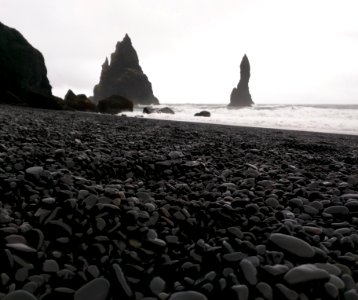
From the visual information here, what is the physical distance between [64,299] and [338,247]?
1877 millimetres

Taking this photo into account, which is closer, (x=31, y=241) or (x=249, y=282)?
(x=249, y=282)

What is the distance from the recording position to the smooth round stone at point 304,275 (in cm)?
166

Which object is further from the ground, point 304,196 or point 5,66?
point 5,66

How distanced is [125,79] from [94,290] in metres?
86.4

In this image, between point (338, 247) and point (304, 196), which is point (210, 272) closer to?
point (338, 247)

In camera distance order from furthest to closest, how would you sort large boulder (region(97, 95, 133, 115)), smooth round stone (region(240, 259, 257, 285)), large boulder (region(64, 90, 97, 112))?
large boulder (region(97, 95, 133, 115))
large boulder (region(64, 90, 97, 112))
smooth round stone (region(240, 259, 257, 285))

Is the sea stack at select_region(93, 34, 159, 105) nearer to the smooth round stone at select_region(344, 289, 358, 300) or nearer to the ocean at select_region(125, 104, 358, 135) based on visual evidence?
the ocean at select_region(125, 104, 358, 135)

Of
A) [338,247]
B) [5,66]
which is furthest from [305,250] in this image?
[5,66]

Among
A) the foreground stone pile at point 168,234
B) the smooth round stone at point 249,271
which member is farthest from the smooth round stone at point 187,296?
→ the smooth round stone at point 249,271

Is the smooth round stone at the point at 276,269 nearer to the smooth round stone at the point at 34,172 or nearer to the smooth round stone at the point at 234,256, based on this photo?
the smooth round stone at the point at 234,256

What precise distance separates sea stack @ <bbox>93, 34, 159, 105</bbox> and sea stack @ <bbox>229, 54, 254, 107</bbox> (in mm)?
24645

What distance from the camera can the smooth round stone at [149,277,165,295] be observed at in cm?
164

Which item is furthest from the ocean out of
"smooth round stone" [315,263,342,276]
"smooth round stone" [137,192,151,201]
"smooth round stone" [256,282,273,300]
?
"smooth round stone" [256,282,273,300]

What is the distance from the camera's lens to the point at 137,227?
Answer: 87.8 inches
